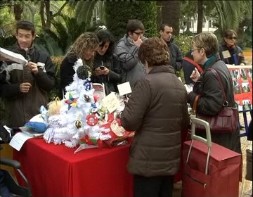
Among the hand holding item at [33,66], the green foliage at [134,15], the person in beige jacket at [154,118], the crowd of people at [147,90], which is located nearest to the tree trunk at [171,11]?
the green foliage at [134,15]

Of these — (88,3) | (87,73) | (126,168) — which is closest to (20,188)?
(126,168)

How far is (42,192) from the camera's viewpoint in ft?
10.6

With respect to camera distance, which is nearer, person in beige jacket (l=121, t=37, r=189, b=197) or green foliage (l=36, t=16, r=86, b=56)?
person in beige jacket (l=121, t=37, r=189, b=197)

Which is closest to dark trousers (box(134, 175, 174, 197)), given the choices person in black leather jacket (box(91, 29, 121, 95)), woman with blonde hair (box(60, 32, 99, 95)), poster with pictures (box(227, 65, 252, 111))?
woman with blonde hair (box(60, 32, 99, 95))

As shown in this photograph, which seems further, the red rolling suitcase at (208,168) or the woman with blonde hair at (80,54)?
the woman with blonde hair at (80,54)

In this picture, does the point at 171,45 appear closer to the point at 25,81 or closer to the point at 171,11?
the point at 25,81

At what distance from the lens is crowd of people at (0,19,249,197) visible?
2.78 meters

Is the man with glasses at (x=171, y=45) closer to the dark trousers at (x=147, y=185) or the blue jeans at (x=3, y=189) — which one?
the dark trousers at (x=147, y=185)

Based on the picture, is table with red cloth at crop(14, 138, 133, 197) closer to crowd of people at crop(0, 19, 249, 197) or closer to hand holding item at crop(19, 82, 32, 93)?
crowd of people at crop(0, 19, 249, 197)

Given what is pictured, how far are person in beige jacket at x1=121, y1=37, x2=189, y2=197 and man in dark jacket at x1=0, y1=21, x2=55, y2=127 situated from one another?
1.11 meters

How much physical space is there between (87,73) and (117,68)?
1.15 metres

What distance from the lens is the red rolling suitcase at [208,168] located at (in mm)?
2957

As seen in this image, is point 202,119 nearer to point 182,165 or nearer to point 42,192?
point 182,165

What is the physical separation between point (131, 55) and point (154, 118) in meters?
2.05
